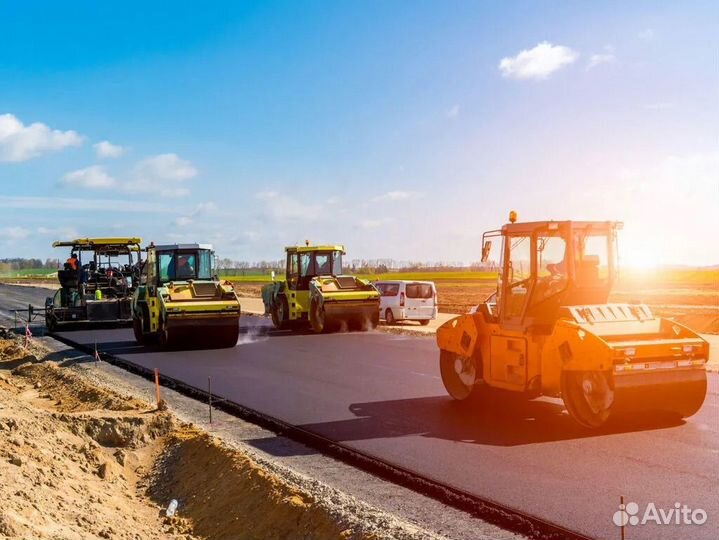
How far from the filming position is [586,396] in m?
10.3

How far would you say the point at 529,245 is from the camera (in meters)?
11.5

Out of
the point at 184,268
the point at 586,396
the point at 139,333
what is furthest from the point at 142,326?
the point at 586,396

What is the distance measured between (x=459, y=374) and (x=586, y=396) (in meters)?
2.52

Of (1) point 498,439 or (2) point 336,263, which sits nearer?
(1) point 498,439

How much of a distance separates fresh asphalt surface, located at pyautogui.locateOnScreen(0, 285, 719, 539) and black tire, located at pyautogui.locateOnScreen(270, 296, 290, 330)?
9147 mm

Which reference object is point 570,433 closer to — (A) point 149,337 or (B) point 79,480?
(B) point 79,480

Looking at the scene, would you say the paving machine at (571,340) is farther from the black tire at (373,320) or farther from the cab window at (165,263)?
the black tire at (373,320)

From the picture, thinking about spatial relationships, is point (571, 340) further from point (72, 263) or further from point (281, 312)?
point (72, 263)

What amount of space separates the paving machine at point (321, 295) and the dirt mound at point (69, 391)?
356 inches

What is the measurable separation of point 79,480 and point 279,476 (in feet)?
6.37

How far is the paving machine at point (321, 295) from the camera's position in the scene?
82.2 ft

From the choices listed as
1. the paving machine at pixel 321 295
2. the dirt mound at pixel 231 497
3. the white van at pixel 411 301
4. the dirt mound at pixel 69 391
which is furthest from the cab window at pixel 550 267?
the white van at pixel 411 301

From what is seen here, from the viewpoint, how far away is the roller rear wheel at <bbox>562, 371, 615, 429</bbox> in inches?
399

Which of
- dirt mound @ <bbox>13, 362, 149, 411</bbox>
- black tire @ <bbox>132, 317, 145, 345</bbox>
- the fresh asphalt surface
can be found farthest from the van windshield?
dirt mound @ <bbox>13, 362, 149, 411</bbox>
